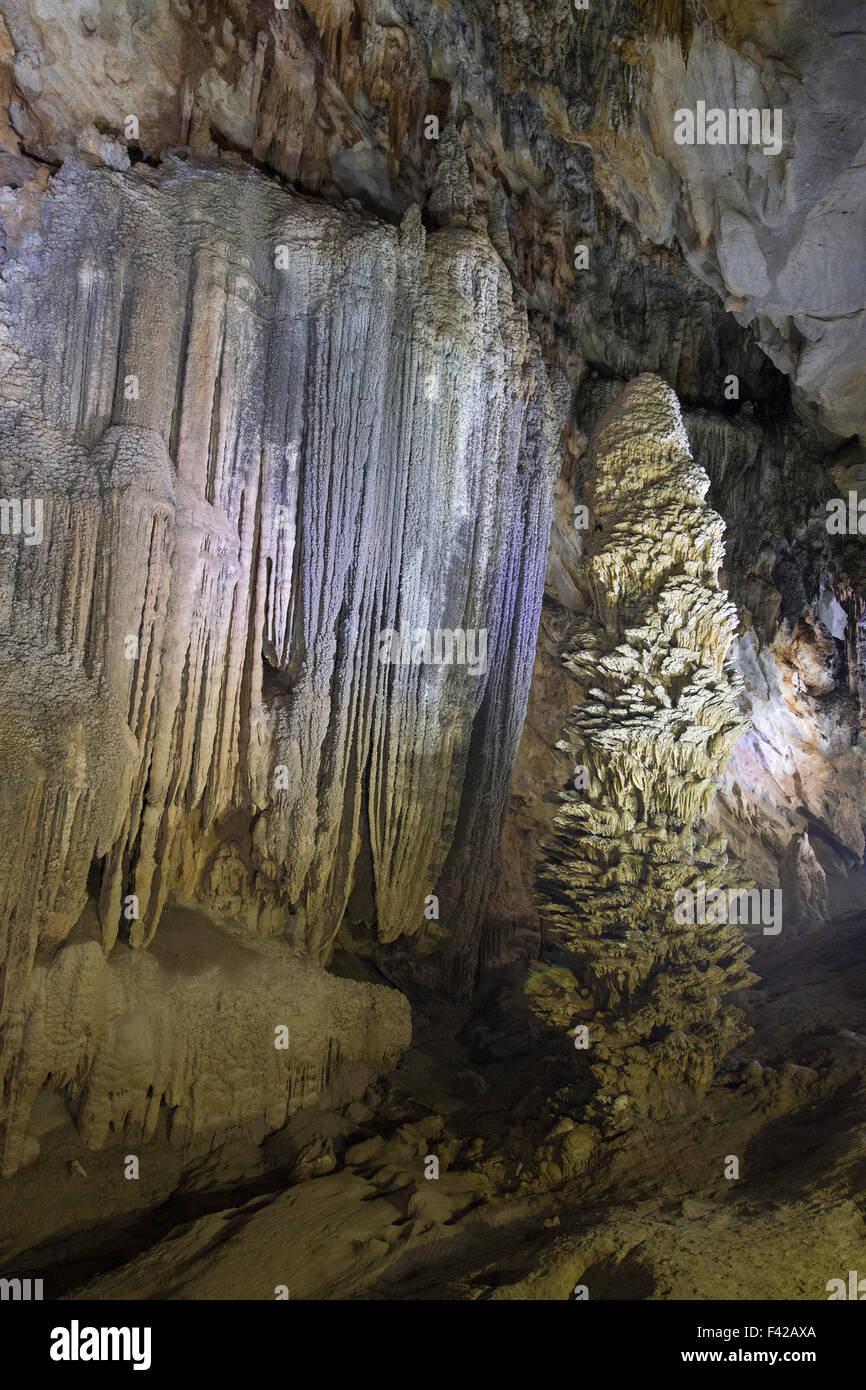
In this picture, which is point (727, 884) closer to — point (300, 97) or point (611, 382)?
point (611, 382)

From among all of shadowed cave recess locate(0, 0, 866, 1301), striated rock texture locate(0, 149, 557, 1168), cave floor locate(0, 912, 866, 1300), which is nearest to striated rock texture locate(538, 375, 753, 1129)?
shadowed cave recess locate(0, 0, 866, 1301)

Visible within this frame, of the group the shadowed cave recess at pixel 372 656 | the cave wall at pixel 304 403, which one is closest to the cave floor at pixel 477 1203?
the shadowed cave recess at pixel 372 656

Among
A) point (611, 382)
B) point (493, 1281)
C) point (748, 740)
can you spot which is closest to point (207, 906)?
point (493, 1281)

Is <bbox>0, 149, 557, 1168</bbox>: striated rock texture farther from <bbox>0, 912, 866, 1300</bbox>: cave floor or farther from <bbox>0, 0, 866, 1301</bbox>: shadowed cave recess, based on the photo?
<bbox>0, 912, 866, 1300</bbox>: cave floor

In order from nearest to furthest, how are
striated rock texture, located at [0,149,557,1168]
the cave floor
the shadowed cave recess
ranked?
the cave floor
the shadowed cave recess
striated rock texture, located at [0,149,557,1168]

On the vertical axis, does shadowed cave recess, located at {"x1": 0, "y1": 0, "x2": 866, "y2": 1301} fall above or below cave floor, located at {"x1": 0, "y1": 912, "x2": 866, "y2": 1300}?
above

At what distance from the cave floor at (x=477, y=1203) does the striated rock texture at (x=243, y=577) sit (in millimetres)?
410

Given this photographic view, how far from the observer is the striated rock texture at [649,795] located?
543cm

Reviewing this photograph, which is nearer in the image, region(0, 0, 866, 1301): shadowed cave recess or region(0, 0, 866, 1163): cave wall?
region(0, 0, 866, 1301): shadowed cave recess

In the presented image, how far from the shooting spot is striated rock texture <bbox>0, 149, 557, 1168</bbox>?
5363 mm

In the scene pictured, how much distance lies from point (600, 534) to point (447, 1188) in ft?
12.2

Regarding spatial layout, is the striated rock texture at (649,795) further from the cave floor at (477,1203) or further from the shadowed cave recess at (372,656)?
the cave floor at (477,1203)

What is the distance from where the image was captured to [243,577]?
615 cm

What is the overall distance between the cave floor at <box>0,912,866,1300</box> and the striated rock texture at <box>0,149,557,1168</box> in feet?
1.35
